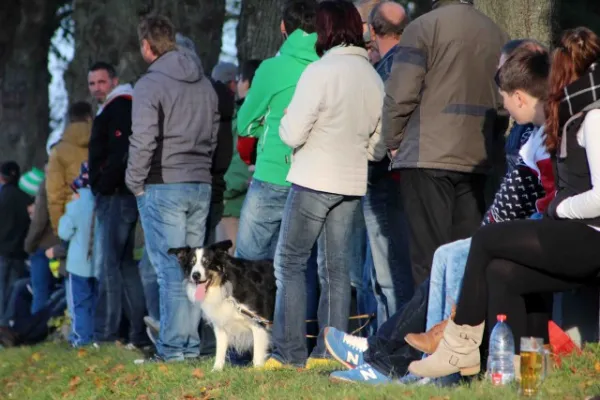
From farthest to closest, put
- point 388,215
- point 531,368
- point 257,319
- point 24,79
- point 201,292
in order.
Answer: point 24,79 < point 201,292 < point 257,319 < point 388,215 < point 531,368

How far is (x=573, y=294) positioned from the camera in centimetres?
774

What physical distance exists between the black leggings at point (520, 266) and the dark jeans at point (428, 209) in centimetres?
154

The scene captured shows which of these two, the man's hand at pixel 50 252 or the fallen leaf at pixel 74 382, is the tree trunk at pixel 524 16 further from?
the man's hand at pixel 50 252

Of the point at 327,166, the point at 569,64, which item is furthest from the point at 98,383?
the point at 569,64

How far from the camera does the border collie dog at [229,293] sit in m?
9.99

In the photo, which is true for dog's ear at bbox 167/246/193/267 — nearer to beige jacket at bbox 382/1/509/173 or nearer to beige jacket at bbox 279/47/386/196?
beige jacket at bbox 279/47/386/196

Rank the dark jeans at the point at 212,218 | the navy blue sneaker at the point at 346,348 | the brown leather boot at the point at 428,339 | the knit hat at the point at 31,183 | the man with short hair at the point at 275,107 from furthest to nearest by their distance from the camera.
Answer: the knit hat at the point at 31,183 → the dark jeans at the point at 212,218 → the man with short hair at the point at 275,107 → the navy blue sneaker at the point at 346,348 → the brown leather boot at the point at 428,339

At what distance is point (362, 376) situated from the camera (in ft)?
25.1

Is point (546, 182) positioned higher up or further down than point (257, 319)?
higher up

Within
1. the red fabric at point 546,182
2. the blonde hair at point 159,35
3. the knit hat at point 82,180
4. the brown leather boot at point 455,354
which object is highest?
the blonde hair at point 159,35

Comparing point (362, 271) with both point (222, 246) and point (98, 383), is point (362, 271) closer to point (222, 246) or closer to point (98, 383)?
point (222, 246)

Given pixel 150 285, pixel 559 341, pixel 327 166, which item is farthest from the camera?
pixel 150 285

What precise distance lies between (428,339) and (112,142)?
529 centimetres

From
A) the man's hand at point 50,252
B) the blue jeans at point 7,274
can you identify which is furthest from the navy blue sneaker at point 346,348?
the blue jeans at point 7,274
